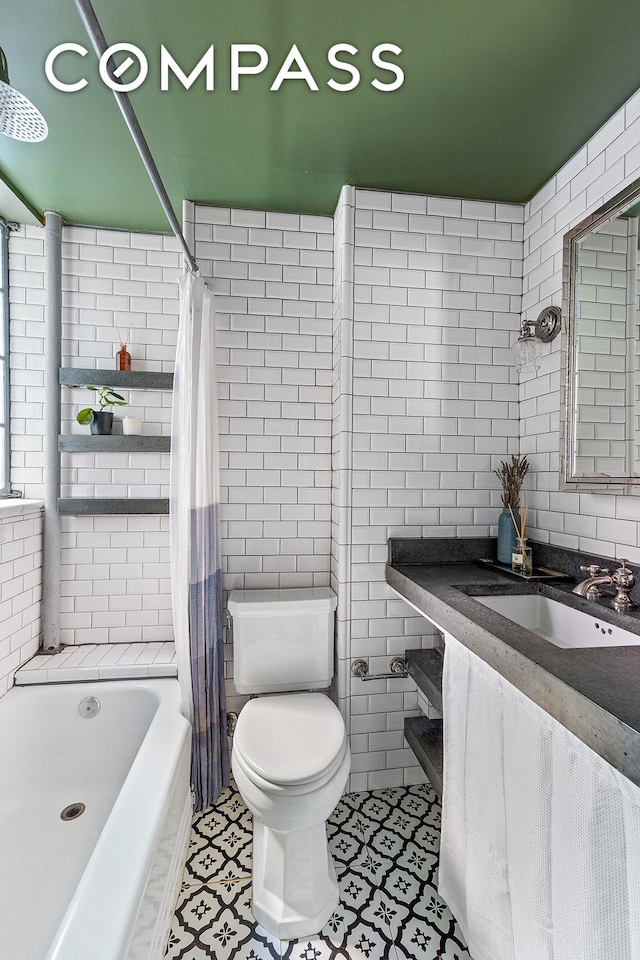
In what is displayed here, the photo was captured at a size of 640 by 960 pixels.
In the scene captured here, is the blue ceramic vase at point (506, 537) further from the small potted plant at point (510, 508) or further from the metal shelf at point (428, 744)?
the metal shelf at point (428, 744)

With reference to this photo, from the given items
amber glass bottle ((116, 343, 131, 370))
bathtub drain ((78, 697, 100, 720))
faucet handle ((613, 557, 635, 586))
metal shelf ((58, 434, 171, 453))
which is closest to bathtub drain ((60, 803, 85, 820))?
bathtub drain ((78, 697, 100, 720))

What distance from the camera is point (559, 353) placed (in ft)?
5.79

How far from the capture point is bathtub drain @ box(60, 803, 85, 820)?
65.9 inches

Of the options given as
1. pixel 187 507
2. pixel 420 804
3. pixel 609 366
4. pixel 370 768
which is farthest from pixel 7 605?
pixel 609 366

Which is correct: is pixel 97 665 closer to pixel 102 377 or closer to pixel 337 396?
pixel 102 377

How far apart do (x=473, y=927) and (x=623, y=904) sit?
0.65 metres

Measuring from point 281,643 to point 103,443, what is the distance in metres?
1.19

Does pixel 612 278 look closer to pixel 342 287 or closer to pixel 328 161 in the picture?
pixel 342 287

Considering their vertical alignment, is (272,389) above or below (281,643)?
above

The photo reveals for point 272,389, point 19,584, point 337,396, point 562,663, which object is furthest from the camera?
point 272,389

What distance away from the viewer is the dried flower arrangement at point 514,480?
6.32 ft

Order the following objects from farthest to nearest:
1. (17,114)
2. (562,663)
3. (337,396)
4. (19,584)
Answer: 1. (337,396)
2. (19,584)
3. (17,114)
4. (562,663)

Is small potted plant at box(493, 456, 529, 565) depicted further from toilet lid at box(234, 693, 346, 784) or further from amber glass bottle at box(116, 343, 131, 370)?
amber glass bottle at box(116, 343, 131, 370)

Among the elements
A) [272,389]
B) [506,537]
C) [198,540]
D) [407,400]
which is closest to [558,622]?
[506,537]
